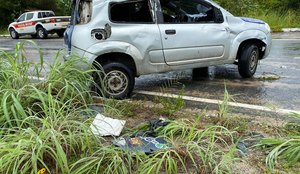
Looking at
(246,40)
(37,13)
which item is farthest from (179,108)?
(37,13)

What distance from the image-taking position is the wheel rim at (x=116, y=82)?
559 cm

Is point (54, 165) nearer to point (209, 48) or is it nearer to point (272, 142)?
point (272, 142)

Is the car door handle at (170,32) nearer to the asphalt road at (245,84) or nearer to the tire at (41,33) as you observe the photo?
the asphalt road at (245,84)

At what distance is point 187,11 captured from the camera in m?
6.29

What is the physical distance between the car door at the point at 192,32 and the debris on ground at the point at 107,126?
2.37 meters

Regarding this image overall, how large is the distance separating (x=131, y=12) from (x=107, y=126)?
2.65 metres

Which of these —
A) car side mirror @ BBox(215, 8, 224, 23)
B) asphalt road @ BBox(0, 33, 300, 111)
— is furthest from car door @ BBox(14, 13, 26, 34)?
car side mirror @ BBox(215, 8, 224, 23)

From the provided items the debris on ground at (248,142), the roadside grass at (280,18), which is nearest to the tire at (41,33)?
the roadside grass at (280,18)

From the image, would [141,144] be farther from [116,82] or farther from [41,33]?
[41,33]

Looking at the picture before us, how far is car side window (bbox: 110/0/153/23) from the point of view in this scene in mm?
5688

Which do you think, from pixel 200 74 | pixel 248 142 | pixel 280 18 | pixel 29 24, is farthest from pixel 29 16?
pixel 248 142

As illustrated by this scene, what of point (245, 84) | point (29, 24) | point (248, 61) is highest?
point (29, 24)

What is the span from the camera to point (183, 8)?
6.26 metres

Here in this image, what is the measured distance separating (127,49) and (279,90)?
2696 millimetres
